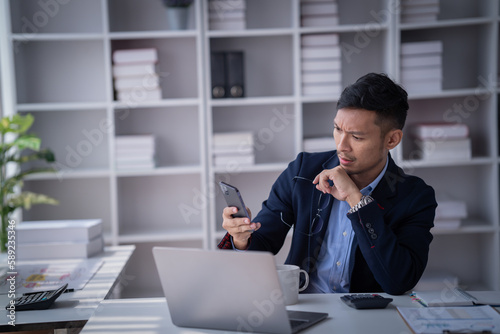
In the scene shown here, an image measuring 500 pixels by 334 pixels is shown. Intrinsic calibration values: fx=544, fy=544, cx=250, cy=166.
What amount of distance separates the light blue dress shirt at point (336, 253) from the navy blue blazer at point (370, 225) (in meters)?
0.02

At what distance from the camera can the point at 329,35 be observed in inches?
130

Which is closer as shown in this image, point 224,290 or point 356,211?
point 224,290

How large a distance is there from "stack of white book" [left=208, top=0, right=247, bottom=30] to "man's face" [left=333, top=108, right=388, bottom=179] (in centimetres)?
160

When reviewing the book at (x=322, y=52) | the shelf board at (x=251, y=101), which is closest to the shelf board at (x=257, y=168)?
the shelf board at (x=251, y=101)

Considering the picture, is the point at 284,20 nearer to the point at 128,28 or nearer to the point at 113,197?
the point at 128,28

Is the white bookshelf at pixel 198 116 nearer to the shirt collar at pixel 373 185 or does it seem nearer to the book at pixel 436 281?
the book at pixel 436 281

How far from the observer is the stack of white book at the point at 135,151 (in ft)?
10.7

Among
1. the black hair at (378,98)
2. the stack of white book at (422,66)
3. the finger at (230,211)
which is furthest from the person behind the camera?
the stack of white book at (422,66)

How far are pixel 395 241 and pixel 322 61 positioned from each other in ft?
5.95

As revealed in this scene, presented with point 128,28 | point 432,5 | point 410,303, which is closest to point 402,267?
point 410,303

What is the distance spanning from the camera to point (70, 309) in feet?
5.18

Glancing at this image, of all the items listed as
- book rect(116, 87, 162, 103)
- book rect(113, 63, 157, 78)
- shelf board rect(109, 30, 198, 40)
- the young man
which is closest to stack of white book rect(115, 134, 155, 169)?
book rect(116, 87, 162, 103)

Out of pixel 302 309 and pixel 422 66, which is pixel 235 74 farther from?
pixel 302 309

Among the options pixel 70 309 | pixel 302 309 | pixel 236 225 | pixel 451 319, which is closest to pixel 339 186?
pixel 236 225
